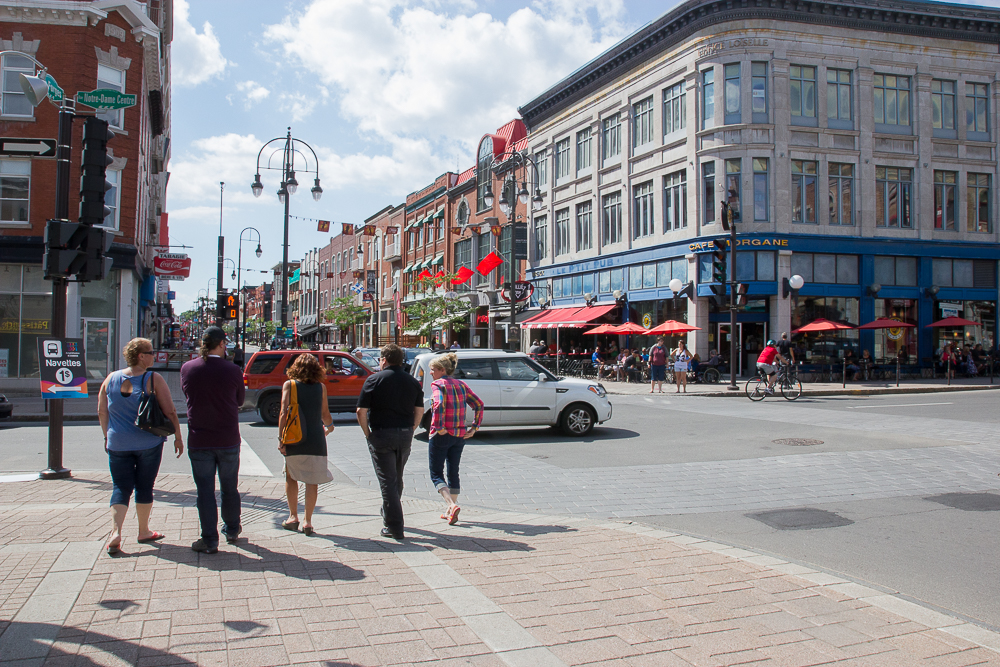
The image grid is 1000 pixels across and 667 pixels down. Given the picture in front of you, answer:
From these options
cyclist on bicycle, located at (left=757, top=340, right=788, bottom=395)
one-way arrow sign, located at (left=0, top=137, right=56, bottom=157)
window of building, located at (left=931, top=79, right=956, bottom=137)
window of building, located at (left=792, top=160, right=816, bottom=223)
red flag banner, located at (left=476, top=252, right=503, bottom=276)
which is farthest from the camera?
red flag banner, located at (left=476, top=252, right=503, bottom=276)

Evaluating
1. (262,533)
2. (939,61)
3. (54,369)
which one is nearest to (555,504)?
(262,533)

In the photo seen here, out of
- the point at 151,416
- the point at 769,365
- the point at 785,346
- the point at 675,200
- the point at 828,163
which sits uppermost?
the point at 828,163

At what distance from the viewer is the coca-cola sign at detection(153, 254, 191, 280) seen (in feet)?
96.6

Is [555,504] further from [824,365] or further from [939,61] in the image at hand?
[939,61]

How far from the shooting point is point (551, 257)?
1657 inches

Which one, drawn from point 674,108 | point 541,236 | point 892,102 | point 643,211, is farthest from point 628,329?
point 892,102

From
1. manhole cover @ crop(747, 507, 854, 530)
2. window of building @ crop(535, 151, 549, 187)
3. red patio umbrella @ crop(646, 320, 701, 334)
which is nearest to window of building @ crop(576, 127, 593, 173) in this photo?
window of building @ crop(535, 151, 549, 187)

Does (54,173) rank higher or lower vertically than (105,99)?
higher

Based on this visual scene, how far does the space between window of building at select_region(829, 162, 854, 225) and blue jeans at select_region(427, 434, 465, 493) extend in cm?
2837

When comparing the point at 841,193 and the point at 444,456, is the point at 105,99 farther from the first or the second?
the point at 841,193

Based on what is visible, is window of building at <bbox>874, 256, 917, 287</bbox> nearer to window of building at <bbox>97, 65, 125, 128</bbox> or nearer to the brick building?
the brick building

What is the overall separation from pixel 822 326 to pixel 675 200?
8.54m

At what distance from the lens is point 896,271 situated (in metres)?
31.6

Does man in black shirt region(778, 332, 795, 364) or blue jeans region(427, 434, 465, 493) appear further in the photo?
man in black shirt region(778, 332, 795, 364)
